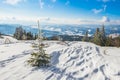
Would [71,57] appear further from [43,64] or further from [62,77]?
[62,77]

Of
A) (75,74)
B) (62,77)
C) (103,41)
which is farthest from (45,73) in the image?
(103,41)

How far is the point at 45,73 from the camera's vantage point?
11.3 meters

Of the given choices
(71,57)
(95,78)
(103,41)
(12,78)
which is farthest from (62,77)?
(103,41)

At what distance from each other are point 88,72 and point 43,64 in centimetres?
345

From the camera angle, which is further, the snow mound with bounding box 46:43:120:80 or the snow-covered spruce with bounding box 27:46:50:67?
the snow-covered spruce with bounding box 27:46:50:67

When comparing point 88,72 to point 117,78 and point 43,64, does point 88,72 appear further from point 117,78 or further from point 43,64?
point 43,64

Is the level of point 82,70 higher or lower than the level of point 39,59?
lower

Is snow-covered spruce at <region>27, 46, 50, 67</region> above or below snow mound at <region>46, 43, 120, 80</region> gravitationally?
above

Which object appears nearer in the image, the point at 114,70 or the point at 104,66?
the point at 114,70

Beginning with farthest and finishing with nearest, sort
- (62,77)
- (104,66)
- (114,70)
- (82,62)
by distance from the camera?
(82,62) < (104,66) < (114,70) < (62,77)

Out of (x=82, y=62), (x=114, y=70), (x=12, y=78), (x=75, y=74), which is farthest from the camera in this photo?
(x=82, y=62)

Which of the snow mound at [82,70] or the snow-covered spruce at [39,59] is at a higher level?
the snow-covered spruce at [39,59]

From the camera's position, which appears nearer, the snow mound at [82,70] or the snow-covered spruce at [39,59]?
the snow mound at [82,70]

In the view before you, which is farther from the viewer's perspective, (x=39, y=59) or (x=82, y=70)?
(x=82, y=70)
